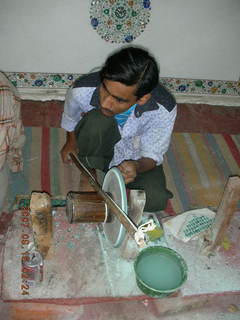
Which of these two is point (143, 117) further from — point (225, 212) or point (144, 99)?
point (225, 212)

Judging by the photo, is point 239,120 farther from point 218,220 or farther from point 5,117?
point 5,117

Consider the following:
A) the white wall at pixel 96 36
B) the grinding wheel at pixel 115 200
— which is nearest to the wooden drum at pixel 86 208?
the grinding wheel at pixel 115 200

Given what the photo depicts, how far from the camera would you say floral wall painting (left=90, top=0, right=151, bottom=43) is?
8.69 ft

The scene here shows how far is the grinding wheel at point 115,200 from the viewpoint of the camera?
137 cm

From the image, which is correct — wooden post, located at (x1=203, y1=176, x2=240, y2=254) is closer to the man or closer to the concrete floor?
the concrete floor

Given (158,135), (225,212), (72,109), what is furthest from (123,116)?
(225,212)

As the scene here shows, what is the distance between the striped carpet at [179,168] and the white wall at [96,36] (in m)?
0.64

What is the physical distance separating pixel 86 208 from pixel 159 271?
1.33ft

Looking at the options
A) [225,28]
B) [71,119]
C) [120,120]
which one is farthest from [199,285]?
[225,28]

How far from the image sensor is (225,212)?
1489 millimetres

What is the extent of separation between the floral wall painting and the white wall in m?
0.05

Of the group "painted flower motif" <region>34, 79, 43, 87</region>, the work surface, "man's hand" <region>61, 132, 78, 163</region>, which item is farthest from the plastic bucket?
"painted flower motif" <region>34, 79, 43, 87</region>

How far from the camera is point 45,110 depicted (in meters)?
2.94

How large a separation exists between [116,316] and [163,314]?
0.22 meters
